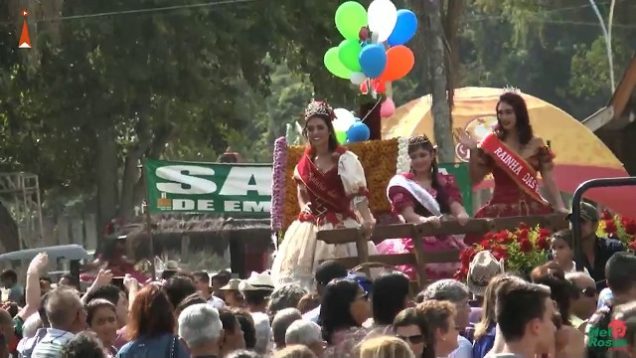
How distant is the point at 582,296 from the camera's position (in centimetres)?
808

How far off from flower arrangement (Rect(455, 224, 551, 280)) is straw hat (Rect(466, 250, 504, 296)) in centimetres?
37

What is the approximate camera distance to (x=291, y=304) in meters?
9.30

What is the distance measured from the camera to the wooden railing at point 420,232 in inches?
388

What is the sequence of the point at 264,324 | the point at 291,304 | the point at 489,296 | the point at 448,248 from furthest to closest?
the point at 448,248, the point at 291,304, the point at 264,324, the point at 489,296

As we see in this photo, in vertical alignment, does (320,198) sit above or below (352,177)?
below

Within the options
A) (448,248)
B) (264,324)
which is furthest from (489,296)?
(448,248)

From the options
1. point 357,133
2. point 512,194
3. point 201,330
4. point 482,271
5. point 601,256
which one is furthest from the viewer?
point 357,133

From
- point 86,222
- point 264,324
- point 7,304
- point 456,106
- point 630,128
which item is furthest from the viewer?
point 86,222

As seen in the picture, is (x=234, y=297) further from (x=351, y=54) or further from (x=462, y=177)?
(x=462, y=177)

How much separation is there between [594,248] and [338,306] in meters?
1.82

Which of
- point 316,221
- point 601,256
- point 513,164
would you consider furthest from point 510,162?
point 316,221

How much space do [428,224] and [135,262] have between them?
1749cm

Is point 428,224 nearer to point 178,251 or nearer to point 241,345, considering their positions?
point 241,345

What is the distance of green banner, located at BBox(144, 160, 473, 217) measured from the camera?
1841 cm
